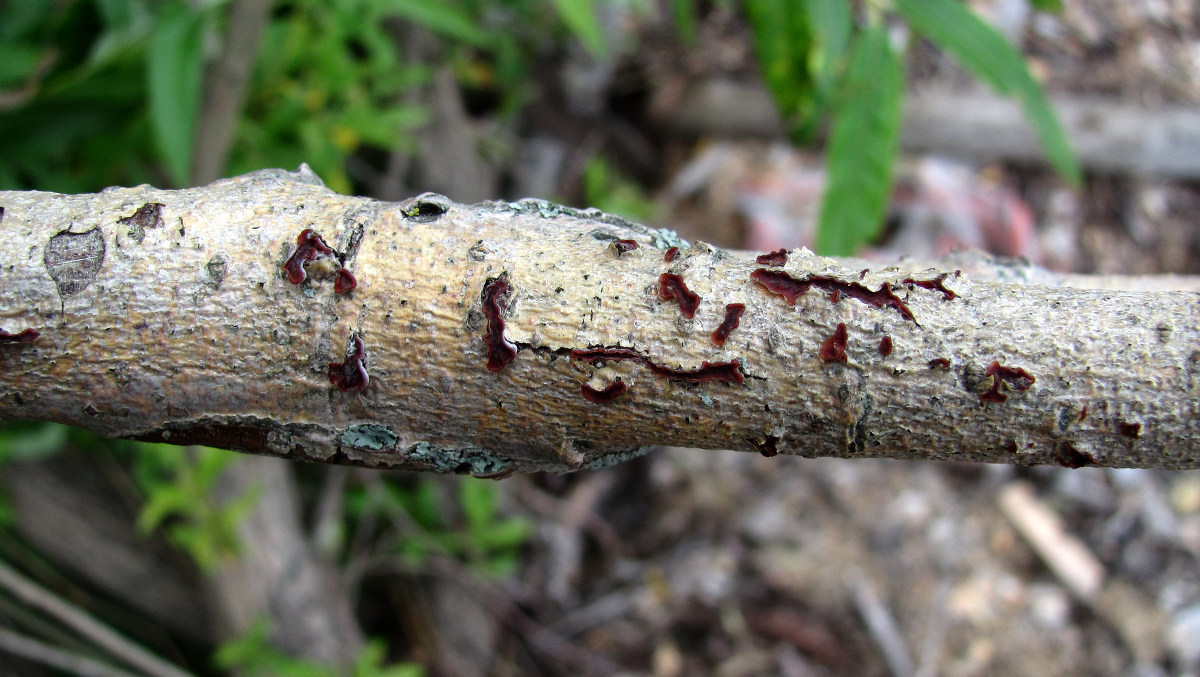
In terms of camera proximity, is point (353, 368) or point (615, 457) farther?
point (615, 457)

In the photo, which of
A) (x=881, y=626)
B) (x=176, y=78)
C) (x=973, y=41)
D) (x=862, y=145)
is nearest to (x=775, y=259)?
(x=862, y=145)

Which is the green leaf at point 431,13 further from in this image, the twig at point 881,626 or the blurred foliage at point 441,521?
the twig at point 881,626

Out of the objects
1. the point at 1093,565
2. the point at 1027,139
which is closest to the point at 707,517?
the point at 1093,565

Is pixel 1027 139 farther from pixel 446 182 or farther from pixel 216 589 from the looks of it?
pixel 216 589

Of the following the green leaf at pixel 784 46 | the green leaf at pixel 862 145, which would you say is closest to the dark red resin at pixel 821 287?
the green leaf at pixel 862 145

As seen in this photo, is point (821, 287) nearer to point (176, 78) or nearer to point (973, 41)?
point (973, 41)

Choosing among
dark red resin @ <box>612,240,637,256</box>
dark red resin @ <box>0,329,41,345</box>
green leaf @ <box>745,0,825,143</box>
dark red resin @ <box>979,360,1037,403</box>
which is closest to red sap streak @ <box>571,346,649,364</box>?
dark red resin @ <box>612,240,637,256</box>
